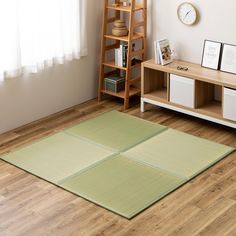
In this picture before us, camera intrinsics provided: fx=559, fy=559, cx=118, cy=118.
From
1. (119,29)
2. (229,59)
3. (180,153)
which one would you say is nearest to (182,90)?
(229,59)

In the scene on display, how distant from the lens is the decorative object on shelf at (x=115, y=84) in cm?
552

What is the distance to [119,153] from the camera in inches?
177

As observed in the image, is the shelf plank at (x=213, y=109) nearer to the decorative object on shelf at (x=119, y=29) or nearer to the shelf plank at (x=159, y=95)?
the shelf plank at (x=159, y=95)

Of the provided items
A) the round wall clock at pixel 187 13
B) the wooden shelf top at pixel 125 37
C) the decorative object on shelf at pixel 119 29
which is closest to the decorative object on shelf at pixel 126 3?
the decorative object on shelf at pixel 119 29

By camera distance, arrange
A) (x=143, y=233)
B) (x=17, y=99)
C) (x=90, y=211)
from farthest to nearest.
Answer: (x=17, y=99)
(x=90, y=211)
(x=143, y=233)

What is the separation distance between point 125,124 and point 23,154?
40.3 inches

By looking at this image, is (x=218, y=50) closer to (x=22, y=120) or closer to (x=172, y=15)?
(x=172, y=15)

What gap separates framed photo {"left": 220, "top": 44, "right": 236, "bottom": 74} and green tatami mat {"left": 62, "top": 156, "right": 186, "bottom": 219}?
126cm

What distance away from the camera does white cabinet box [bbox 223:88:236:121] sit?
4605 millimetres

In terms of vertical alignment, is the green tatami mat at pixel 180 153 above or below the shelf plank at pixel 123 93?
below

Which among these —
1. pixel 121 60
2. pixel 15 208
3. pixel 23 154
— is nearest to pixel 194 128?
pixel 121 60

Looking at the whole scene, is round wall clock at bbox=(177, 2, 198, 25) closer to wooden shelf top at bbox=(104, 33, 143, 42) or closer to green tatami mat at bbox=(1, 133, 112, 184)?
wooden shelf top at bbox=(104, 33, 143, 42)

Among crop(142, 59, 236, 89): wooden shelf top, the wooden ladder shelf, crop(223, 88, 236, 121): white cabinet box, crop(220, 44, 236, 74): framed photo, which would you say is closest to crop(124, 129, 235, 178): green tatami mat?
crop(223, 88, 236, 121): white cabinet box

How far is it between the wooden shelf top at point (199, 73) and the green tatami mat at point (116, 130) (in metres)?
0.51
